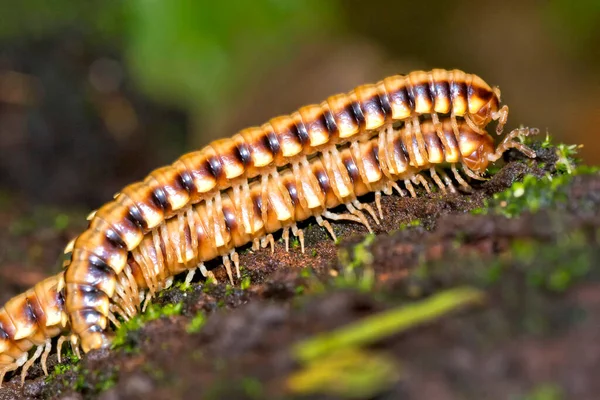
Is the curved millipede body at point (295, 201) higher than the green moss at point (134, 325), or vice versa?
the curved millipede body at point (295, 201)

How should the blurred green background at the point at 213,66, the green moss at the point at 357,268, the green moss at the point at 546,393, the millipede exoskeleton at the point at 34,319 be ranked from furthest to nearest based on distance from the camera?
the blurred green background at the point at 213,66 < the millipede exoskeleton at the point at 34,319 < the green moss at the point at 357,268 < the green moss at the point at 546,393

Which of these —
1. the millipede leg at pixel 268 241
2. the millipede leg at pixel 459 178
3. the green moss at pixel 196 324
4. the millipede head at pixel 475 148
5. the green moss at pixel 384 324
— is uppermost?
the millipede head at pixel 475 148

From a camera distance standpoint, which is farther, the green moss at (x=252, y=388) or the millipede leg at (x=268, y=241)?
the millipede leg at (x=268, y=241)

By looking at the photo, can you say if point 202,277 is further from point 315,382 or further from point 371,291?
point 315,382

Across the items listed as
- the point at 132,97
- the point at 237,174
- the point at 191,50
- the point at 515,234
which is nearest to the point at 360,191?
the point at 237,174

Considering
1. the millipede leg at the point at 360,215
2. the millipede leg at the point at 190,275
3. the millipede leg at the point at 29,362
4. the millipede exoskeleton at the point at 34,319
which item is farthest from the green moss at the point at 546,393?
the millipede leg at the point at 29,362

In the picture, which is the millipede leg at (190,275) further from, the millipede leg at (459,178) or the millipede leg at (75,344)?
the millipede leg at (459,178)

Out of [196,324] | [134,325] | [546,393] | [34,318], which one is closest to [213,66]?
[34,318]

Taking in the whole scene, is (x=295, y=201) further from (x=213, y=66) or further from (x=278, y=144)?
(x=213, y=66)
